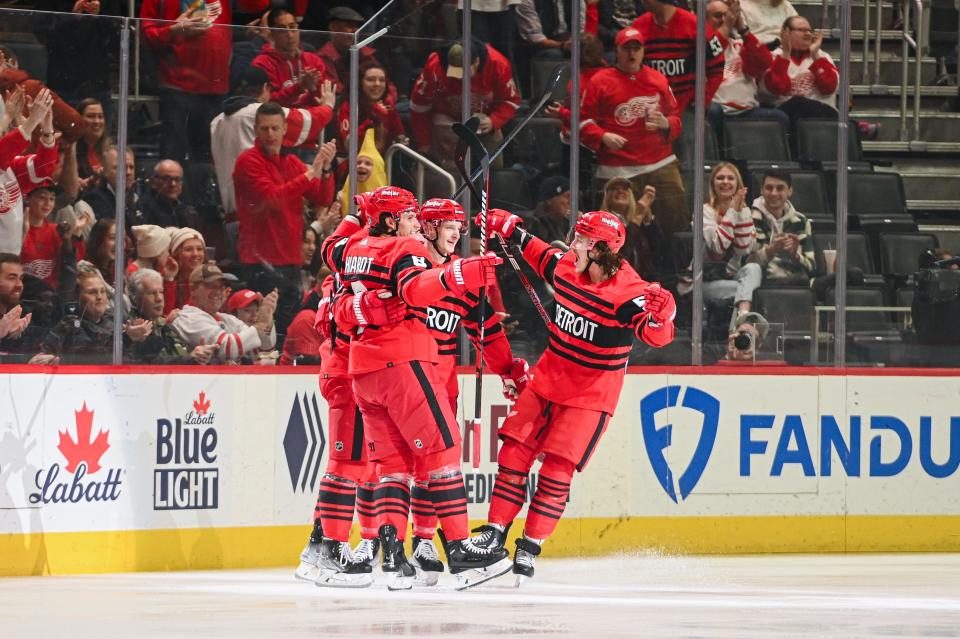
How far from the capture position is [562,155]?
26.4 ft

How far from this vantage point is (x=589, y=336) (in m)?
6.53

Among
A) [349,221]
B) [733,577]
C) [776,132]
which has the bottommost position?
[733,577]

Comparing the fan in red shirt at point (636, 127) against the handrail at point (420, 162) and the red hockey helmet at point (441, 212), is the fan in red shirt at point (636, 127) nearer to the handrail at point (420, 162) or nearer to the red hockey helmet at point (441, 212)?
the handrail at point (420, 162)

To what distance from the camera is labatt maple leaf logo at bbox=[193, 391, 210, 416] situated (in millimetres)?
7301

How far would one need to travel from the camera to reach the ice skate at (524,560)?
21.3ft

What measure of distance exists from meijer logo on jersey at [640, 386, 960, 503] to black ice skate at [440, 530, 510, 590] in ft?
6.27

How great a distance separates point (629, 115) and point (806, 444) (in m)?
1.91

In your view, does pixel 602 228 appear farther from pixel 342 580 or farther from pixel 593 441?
pixel 342 580

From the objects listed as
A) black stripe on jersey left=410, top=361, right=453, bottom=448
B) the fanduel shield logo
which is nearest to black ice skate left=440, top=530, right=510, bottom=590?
black stripe on jersey left=410, top=361, right=453, bottom=448

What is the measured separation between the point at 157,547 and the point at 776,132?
373cm

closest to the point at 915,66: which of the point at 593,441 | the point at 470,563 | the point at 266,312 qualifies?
the point at 593,441

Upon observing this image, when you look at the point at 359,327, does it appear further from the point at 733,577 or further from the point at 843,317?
the point at 843,317

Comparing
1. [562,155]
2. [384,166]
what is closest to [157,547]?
[384,166]

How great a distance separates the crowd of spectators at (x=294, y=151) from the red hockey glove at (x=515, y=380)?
3.64 feet
